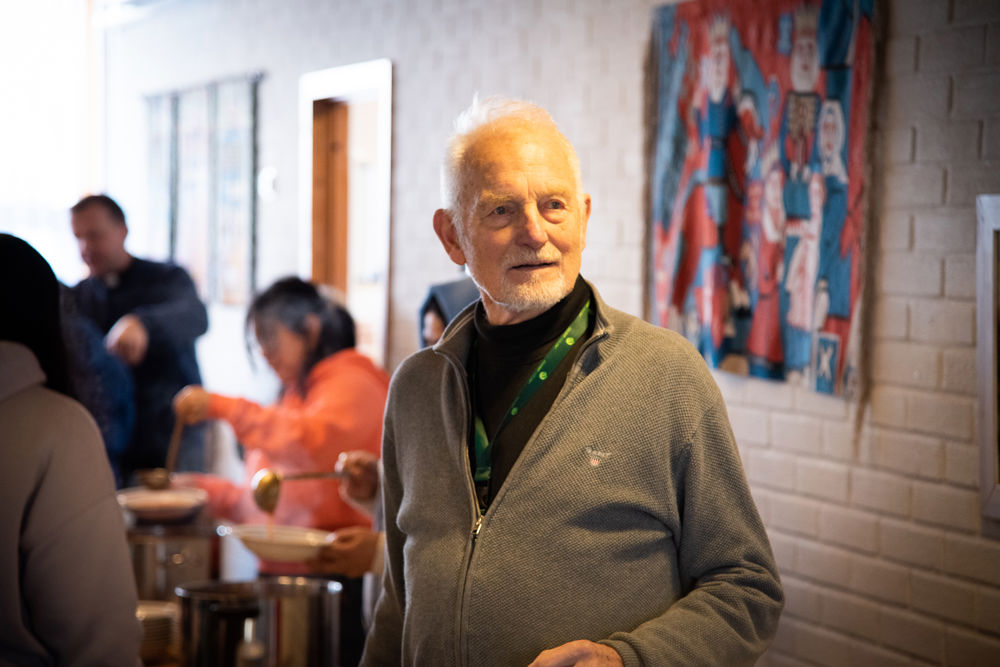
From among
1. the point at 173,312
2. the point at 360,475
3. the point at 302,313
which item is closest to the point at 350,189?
the point at 173,312

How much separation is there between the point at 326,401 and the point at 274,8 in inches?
108

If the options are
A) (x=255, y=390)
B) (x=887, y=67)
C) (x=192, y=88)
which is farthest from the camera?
(x=192, y=88)

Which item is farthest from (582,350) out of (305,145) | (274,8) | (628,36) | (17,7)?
(17,7)

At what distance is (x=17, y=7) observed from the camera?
20.0ft

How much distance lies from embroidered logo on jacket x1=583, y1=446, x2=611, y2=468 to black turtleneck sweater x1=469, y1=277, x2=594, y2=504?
0.11 m

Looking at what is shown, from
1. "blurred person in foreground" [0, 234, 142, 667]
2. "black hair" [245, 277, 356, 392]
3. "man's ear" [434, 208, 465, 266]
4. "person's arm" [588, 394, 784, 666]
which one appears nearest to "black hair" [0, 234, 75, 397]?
"blurred person in foreground" [0, 234, 142, 667]

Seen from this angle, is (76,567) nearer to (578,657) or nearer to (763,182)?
(578,657)

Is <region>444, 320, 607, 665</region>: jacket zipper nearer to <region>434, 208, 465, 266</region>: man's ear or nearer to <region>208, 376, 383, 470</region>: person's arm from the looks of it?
<region>434, 208, 465, 266</region>: man's ear

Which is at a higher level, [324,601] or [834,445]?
[834,445]

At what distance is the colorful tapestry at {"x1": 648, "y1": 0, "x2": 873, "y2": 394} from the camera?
242 cm

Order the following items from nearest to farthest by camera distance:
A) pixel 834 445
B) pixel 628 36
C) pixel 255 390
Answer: pixel 834 445 → pixel 628 36 → pixel 255 390

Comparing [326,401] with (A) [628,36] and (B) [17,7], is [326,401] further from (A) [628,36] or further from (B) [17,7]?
(B) [17,7]

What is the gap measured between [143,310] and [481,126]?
9.97 ft

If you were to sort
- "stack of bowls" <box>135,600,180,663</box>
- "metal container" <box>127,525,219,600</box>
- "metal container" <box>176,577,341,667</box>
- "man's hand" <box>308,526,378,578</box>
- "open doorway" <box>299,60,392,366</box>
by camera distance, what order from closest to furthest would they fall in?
1. "metal container" <box>176,577,341,667</box>
2. "man's hand" <box>308,526,378,578</box>
3. "stack of bowls" <box>135,600,180,663</box>
4. "metal container" <box>127,525,219,600</box>
5. "open doorway" <box>299,60,392,366</box>
